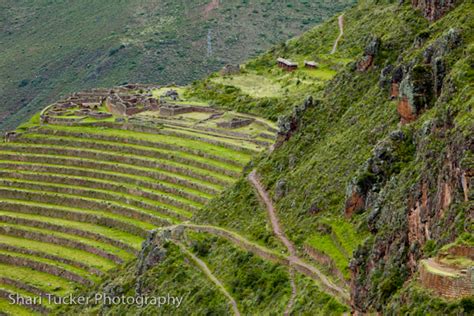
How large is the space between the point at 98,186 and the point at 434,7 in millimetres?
29664

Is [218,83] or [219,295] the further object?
[218,83]

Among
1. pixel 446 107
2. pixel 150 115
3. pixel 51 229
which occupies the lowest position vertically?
pixel 51 229

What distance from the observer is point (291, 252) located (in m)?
36.8

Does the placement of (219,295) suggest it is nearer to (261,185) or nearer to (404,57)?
(261,185)

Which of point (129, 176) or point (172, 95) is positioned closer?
point (129, 176)

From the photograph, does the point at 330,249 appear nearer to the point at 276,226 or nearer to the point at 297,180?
the point at 276,226

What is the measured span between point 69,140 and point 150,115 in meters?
6.12

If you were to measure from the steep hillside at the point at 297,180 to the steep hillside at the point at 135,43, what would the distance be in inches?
1394

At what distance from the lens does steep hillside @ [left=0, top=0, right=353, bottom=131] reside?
114 m

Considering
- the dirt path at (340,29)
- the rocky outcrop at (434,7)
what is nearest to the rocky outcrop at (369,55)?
the rocky outcrop at (434,7)

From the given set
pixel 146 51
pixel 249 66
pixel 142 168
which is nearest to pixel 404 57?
A: pixel 142 168

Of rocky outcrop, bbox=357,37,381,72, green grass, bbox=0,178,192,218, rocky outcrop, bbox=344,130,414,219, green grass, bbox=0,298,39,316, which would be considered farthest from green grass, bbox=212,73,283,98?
rocky outcrop, bbox=344,130,414,219

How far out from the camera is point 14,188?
221 feet

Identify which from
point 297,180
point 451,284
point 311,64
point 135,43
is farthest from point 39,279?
point 135,43
